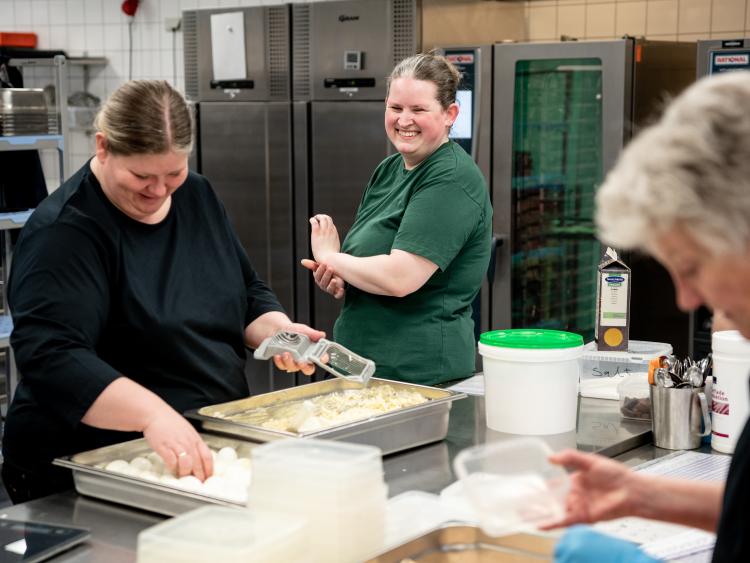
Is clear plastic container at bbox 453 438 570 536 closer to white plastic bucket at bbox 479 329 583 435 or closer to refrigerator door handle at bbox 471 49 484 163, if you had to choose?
white plastic bucket at bbox 479 329 583 435

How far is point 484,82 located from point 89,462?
3221 mm

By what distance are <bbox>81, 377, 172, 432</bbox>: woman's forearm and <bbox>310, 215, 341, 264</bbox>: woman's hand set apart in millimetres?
1005

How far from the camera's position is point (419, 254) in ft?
8.43

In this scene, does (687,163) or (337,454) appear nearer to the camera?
(687,163)

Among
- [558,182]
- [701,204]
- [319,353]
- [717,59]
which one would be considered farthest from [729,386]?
[558,182]

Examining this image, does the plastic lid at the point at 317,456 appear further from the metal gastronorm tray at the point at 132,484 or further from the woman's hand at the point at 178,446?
the woman's hand at the point at 178,446

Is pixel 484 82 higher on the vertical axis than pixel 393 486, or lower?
higher

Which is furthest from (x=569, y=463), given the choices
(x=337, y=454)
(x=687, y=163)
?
(x=687, y=163)

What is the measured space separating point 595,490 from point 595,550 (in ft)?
0.46

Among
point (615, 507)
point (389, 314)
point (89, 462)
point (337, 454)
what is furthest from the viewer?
point (389, 314)

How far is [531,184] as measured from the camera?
4.70 meters

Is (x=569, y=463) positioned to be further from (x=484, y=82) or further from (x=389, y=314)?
(x=484, y=82)

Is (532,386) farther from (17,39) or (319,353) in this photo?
(17,39)

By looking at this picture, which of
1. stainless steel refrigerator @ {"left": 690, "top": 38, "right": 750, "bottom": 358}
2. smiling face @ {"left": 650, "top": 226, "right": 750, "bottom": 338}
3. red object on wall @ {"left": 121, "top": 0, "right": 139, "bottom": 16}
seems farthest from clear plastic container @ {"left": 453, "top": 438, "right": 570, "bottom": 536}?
red object on wall @ {"left": 121, "top": 0, "right": 139, "bottom": 16}
